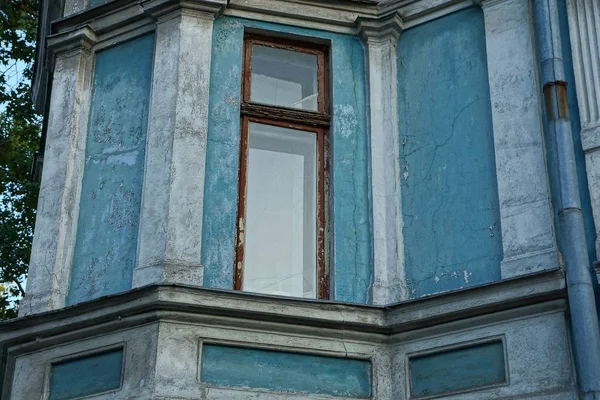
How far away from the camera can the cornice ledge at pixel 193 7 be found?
31.3 feet

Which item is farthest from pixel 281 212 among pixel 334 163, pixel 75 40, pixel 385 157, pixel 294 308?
pixel 75 40

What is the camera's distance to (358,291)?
345 inches

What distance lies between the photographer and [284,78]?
977 centimetres

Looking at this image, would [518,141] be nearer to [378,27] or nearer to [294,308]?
[378,27]

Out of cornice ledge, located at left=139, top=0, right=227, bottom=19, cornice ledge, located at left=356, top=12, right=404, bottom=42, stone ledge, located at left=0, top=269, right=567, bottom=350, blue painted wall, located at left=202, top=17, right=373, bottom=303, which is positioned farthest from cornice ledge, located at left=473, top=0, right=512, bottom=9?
stone ledge, located at left=0, top=269, right=567, bottom=350

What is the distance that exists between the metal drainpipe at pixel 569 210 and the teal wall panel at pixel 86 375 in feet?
11.7

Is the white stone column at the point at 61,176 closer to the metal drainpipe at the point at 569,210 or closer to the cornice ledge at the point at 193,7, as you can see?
the cornice ledge at the point at 193,7

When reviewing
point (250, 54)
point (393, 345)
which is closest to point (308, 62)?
point (250, 54)

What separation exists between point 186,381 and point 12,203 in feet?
28.8

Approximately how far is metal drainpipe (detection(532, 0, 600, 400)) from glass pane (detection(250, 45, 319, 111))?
2141 millimetres

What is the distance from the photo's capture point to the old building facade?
8.09 m

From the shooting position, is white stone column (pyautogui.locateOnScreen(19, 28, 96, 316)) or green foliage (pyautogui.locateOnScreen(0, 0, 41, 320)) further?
green foliage (pyautogui.locateOnScreen(0, 0, 41, 320))

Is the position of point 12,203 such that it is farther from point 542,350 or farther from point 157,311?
point 542,350

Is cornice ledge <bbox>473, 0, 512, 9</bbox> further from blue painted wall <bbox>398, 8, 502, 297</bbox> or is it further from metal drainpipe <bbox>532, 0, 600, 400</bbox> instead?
metal drainpipe <bbox>532, 0, 600, 400</bbox>
